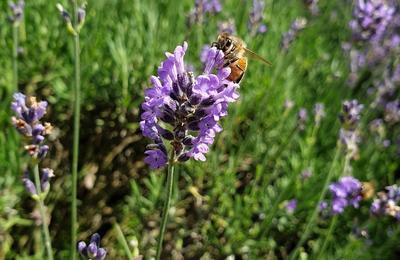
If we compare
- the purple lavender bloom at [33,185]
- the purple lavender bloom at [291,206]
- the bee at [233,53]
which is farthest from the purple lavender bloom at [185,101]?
the purple lavender bloom at [291,206]

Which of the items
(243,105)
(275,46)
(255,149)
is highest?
(275,46)

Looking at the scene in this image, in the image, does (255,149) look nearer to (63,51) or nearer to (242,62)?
(63,51)

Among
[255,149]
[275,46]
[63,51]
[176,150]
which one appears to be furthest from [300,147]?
[176,150]

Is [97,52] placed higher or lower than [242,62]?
higher

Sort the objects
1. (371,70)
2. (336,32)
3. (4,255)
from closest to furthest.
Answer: (4,255), (371,70), (336,32)

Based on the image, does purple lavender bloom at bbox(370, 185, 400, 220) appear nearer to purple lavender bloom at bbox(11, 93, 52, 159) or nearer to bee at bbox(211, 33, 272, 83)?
bee at bbox(211, 33, 272, 83)

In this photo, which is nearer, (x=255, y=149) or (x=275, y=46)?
(x=255, y=149)

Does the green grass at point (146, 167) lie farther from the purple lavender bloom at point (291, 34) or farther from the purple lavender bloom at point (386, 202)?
the purple lavender bloom at point (386, 202)

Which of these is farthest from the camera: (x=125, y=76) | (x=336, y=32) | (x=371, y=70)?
(x=336, y=32)
